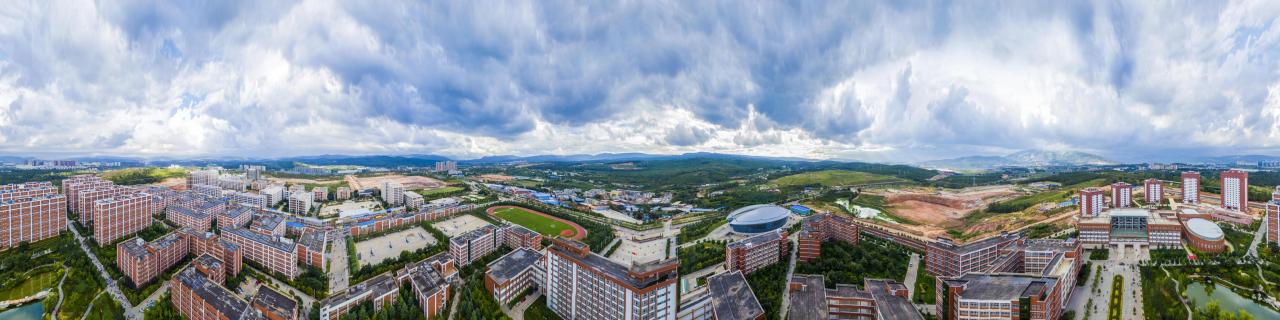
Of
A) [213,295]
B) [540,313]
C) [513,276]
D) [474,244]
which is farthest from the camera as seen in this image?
[474,244]

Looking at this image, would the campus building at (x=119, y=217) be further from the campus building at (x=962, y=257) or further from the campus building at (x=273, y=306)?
the campus building at (x=962, y=257)

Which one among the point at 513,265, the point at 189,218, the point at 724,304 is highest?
the point at 189,218

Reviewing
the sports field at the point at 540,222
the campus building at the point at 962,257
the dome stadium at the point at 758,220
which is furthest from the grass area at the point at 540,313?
the dome stadium at the point at 758,220

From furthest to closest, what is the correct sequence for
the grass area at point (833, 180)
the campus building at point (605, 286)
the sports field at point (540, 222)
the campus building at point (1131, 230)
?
the grass area at point (833, 180) → the sports field at point (540, 222) → the campus building at point (1131, 230) → the campus building at point (605, 286)

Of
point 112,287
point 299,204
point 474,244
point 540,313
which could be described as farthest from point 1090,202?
point 299,204

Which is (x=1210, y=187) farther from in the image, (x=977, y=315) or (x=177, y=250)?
(x=177, y=250)

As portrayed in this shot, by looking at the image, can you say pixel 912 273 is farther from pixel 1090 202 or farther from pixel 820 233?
pixel 1090 202
